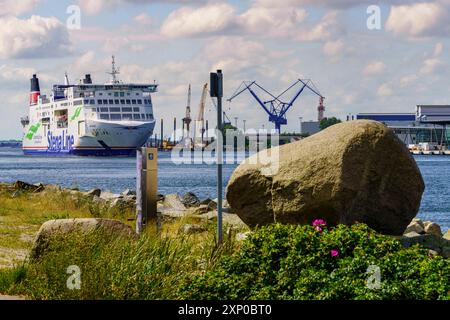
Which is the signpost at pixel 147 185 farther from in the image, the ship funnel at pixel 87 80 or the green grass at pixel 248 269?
the ship funnel at pixel 87 80

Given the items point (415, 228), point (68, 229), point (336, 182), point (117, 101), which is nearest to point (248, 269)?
point (68, 229)

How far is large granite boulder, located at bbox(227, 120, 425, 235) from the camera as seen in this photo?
40.0ft

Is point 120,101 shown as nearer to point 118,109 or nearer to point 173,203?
point 118,109

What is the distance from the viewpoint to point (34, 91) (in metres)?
129

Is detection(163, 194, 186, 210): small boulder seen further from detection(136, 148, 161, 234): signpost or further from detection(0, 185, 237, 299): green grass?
detection(0, 185, 237, 299): green grass

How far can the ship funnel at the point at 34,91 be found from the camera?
126438 millimetres

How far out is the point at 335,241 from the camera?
8.45 m

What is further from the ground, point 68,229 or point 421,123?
point 421,123

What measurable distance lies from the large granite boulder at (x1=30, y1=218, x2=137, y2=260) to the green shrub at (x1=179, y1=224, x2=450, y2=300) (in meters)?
2.17

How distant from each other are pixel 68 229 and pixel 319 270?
3.35 meters

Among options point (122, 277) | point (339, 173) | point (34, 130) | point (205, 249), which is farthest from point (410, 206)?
point (34, 130)
